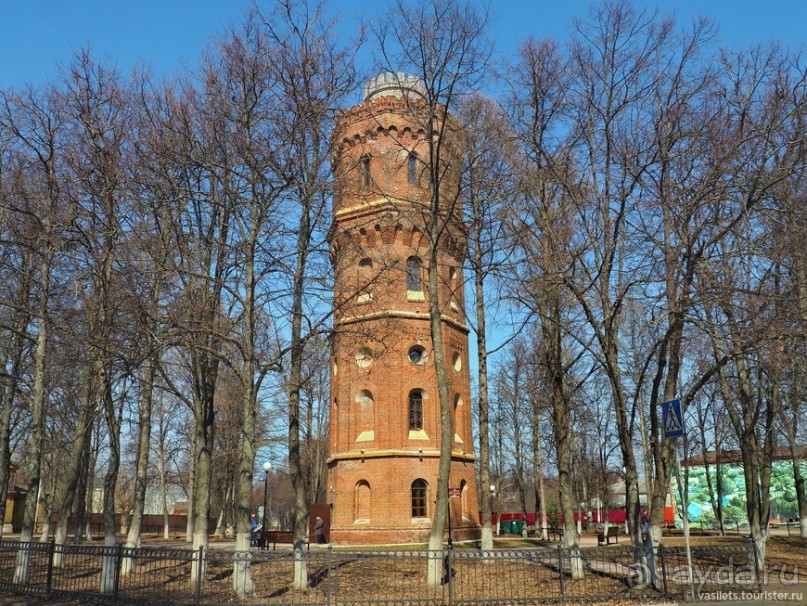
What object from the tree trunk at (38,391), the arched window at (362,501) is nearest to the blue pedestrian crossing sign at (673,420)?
the tree trunk at (38,391)

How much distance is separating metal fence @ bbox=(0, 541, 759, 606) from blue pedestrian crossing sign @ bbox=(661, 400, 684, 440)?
2.54 metres

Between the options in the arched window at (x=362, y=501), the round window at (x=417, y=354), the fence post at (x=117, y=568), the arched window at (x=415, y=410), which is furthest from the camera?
the round window at (x=417, y=354)

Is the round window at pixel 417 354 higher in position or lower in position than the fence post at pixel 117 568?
higher

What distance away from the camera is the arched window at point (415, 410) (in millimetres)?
26703

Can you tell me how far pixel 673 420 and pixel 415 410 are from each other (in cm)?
1705

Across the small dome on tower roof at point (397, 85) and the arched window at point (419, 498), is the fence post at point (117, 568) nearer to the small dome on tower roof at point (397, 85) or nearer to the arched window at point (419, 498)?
the small dome on tower roof at point (397, 85)

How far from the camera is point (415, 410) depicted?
26.8m

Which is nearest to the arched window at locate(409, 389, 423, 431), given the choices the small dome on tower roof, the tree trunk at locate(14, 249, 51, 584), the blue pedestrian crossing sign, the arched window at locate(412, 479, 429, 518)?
the arched window at locate(412, 479, 429, 518)

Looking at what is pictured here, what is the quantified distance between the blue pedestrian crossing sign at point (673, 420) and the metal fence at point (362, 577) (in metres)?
2.54

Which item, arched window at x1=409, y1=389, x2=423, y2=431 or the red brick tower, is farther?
arched window at x1=409, y1=389, x2=423, y2=431

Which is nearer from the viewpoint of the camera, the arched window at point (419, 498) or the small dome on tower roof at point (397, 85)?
the small dome on tower roof at point (397, 85)

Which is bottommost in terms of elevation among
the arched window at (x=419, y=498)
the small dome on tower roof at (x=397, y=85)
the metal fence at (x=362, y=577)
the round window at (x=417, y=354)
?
the metal fence at (x=362, y=577)

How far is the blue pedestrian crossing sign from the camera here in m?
10.2

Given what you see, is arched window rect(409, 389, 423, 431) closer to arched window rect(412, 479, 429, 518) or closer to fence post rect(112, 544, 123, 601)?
arched window rect(412, 479, 429, 518)
